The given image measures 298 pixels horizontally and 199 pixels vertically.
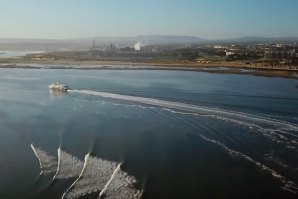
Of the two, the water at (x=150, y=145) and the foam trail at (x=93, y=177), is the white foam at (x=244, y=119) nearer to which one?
the water at (x=150, y=145)

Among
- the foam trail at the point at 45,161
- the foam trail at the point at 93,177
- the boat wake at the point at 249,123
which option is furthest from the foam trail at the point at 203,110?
the foam trail at the point at 45,161

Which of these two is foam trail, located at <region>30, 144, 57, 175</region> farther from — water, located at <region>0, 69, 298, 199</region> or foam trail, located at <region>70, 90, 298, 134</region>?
foam trail, located at <region>70, 90, 298, 134</region>

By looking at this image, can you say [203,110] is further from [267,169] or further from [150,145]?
[267,169]

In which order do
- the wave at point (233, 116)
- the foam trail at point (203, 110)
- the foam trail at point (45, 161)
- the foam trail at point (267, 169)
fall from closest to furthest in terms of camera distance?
1. the foam trail at point (267, 169)
2. the foam trail at point (45, 161)
3. the wave at point (233, 116)
4. the foam trail at point (203, 110)

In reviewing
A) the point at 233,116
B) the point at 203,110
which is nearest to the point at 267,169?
the point at 233,116

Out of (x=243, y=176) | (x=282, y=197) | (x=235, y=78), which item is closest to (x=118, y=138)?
(x=243, y=176)

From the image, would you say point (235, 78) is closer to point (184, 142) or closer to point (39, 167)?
point (184, 142)

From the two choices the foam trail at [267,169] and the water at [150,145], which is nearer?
the foam trail at [267,169]
